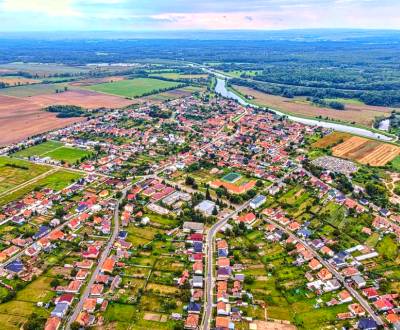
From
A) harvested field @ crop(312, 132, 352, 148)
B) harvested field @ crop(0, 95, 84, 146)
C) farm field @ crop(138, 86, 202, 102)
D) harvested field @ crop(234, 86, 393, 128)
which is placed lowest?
harvested field @ crop(234, 86, 393, 128)

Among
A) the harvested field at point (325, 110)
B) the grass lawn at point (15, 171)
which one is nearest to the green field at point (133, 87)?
the harvested field at point (325, 110)

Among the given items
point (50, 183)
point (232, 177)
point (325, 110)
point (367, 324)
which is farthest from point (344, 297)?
point (325, 110)

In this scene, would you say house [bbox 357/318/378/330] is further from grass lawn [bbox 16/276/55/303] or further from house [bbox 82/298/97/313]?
grass lawn [bbox 16/276/55/303]

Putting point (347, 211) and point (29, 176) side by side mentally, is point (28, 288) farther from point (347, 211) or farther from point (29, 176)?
point (347, 211)

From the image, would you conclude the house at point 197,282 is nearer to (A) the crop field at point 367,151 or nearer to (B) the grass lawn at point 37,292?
(B) the grass lawn at point 37,292

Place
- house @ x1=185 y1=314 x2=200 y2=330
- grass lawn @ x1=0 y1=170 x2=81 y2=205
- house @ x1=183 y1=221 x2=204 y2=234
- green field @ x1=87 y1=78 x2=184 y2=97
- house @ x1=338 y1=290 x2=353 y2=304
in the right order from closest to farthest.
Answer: house @ x1=185 y1=314 x2=200 y2=330, house @ x1=338 y1=290 x2=353 y2=304, house @ x1=183 y1=221 x2=204 y2=234, grass lawn @ x1=0 y1=170 x2=81 y2=205, green field @ x1=87 y1=78 x2=184 y2=97

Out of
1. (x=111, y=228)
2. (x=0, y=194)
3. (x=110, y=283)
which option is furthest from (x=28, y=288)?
(x=0, y=194)

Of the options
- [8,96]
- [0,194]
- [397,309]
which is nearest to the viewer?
[397,309]

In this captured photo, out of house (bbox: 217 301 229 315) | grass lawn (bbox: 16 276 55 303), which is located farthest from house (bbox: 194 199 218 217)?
grass lawn (bbox: 16 276 55 303)
